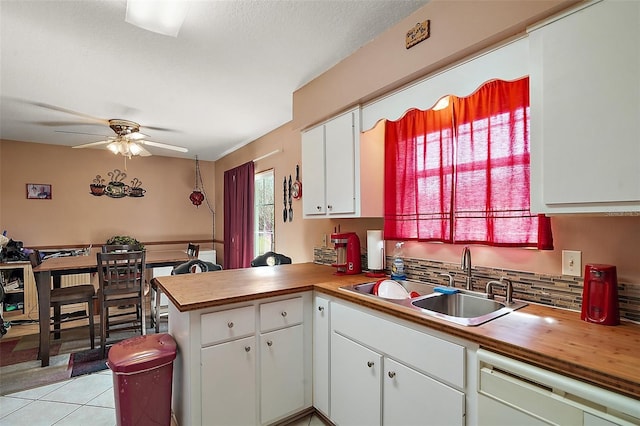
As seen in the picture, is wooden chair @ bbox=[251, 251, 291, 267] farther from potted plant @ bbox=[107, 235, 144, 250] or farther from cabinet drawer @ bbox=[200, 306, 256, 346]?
potted plant @ bbox=[107, 235, 144, 250]

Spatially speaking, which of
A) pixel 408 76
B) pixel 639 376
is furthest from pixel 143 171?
pixel 639 376

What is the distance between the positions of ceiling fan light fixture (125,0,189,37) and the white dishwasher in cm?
207

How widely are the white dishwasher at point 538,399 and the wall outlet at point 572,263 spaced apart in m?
0.64

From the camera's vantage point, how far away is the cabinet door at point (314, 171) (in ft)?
8.20

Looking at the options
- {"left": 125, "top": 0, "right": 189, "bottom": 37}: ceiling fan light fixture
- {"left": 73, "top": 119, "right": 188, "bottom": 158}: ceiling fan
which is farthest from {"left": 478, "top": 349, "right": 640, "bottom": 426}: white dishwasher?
{"left": 73, "top": 119, "right": 188, "bottom": 158}: ceiling fan

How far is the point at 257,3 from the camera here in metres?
1.66

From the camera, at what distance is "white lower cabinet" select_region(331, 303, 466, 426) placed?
127 cm

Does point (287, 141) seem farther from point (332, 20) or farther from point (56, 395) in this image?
point (56, 395)

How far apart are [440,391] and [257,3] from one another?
2042mm

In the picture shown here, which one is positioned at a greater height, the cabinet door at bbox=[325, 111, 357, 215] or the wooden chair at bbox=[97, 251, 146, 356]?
the cabinet door at bbox=[325, 111, 357, 215]

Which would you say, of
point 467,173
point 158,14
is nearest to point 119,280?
point 158,14

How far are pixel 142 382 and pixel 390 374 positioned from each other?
130cm

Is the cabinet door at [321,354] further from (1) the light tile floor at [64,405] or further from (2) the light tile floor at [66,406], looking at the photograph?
(1) the light tile floor at [64,405]

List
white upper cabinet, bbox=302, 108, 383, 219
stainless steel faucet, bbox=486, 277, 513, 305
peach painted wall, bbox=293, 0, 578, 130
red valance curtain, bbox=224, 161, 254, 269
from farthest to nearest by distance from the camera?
red valance curtain, bbox=224, 161, 254, 269 < white upper cabinet, bbox=302, 108, 383, 219 < stainless steel faucet, bbox=486, 277, 513, 305 < peach painted wall, bbox=293, 0, 578, 130
